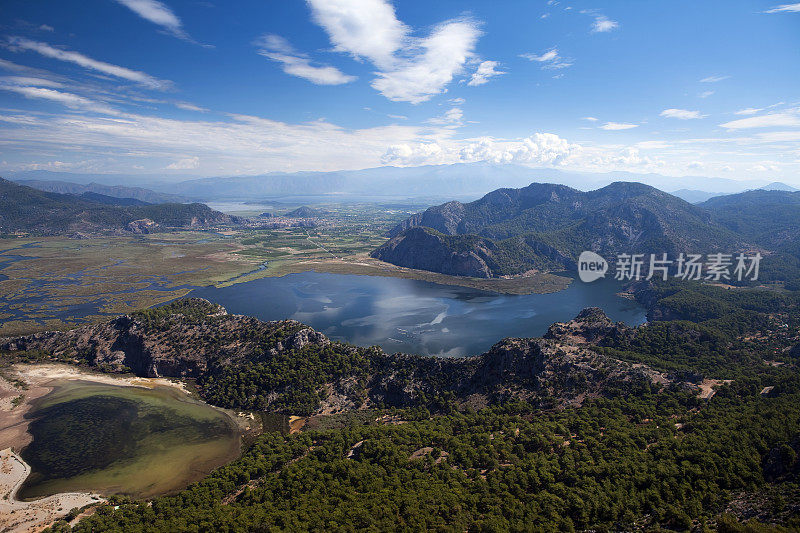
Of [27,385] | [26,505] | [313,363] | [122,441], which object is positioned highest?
[313,363]

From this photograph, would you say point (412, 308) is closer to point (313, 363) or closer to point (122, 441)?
point (313, 363)

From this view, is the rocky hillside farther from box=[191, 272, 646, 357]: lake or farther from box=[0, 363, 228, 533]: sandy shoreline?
box=[191, 272, 646, 357]: lake

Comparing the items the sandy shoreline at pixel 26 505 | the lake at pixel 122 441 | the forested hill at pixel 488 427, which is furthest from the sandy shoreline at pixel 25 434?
the forested hill at pixel 488 427

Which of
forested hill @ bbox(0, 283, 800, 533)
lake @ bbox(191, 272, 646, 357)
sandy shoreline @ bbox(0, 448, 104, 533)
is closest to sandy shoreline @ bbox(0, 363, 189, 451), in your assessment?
forested hill @ bbox(0, 283, 800, 533)

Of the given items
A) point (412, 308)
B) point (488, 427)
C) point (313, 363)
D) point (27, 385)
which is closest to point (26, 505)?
point (27, 385)

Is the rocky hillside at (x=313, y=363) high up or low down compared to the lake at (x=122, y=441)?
up

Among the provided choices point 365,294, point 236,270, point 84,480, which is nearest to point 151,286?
point 236,270

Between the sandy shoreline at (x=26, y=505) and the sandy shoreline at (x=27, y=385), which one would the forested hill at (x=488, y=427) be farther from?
the sandy shoreline at (x=26, y=505)
